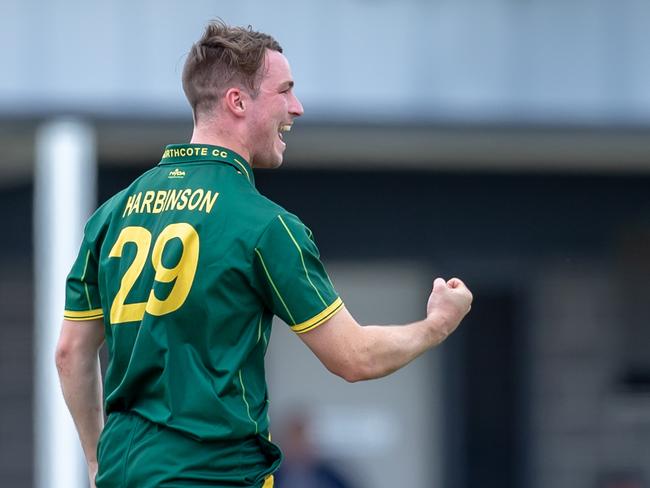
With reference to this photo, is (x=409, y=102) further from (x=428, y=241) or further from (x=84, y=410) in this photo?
(x=84, y=410)

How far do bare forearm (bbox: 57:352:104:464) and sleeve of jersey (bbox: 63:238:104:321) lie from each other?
0.37 ft

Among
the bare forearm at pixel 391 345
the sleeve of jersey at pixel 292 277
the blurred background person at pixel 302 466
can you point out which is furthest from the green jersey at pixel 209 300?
the blurred background person at pixel 302 466

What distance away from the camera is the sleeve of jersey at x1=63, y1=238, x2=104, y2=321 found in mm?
3379

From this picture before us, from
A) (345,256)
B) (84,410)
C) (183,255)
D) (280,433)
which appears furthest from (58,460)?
(183,255)

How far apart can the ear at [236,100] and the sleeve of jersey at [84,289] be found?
489mm

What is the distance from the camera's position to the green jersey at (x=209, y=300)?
310cm

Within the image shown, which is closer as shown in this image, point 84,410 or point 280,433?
point 84,410

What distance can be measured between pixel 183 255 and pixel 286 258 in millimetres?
233

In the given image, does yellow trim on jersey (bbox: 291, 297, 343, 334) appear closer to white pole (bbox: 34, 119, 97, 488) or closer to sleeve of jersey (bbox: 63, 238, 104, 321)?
sleeve of jersey (bbox: 63, 238, 104, 321)

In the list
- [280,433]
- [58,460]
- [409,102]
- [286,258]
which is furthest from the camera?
[280,433]

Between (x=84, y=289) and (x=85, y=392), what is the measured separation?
0.27 metres

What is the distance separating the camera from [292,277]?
309 cm

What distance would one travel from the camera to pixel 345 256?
10.2m

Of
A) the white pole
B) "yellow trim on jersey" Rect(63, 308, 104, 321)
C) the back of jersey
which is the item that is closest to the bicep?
"yellow trim on jersey" Rect(63, 308, 104, 321)
